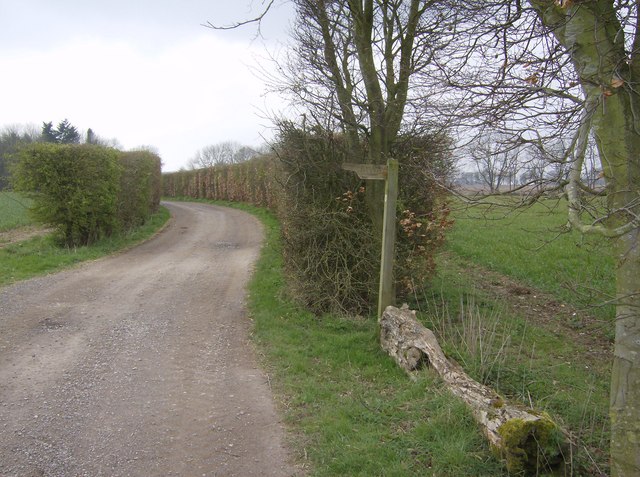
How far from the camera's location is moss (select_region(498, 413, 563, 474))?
3.53 m

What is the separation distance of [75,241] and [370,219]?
30.6 ft

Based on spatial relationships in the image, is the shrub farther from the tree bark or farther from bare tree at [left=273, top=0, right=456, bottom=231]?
the tree bark

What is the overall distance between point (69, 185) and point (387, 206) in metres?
9.74

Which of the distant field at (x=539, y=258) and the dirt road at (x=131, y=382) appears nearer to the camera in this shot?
the dirt road at (x=131, y=382)

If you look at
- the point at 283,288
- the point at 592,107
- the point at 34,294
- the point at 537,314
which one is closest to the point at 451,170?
the point at 537,314

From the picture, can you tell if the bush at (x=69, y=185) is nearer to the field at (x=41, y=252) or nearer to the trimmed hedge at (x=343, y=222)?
the field at (x=41, y=252)

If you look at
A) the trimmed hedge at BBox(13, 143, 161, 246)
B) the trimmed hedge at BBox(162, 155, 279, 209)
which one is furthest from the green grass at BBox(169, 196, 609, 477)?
the trimmed hedge at BBox(162, 155, 279, 209)

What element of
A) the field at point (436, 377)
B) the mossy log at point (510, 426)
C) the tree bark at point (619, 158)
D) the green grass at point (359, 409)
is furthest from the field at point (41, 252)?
the tree bark at point (619, 158)

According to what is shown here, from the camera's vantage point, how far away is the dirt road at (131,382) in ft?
13.6

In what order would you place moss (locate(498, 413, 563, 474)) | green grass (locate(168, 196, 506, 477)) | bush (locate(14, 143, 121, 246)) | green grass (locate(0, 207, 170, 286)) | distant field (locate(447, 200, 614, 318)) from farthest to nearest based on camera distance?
bush (locate(14, 143, 121, 246)), green grass (locate(0, 207, 170, 286)), distant field (locate(447, 200, 614, 318)), green grass (locate(168, 196, 506, 477)), moss (locate(498, 413, 563, 474))

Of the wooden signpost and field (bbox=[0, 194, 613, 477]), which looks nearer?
field (bbox=[0, 194, 613, 477])

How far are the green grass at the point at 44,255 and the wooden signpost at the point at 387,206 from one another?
747 centimetres

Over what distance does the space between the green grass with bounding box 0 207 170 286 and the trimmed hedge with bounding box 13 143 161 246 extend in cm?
42

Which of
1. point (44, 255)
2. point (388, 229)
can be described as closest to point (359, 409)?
point (388, 229)
